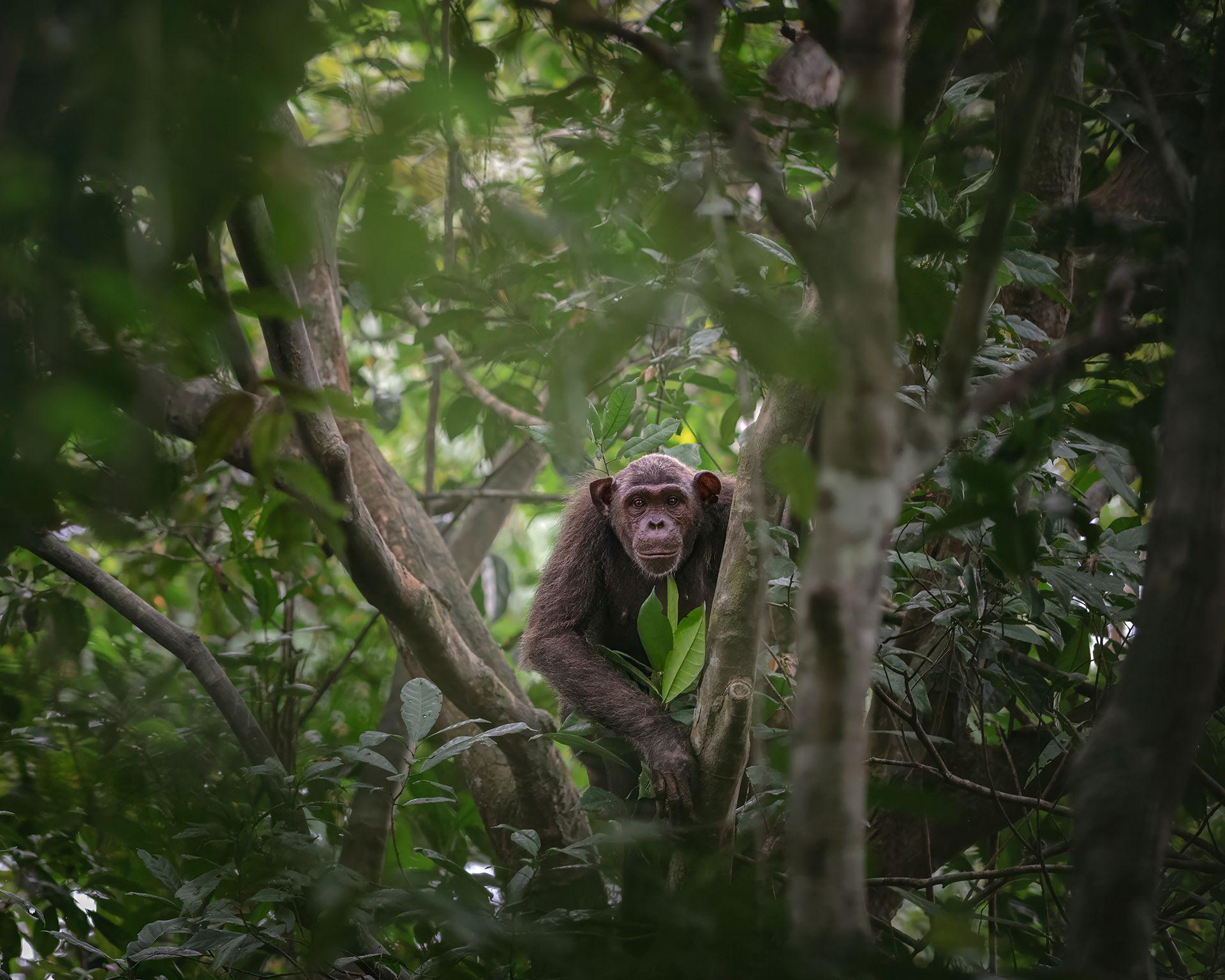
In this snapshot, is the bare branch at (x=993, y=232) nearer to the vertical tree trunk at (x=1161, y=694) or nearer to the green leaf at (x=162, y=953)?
the vertical tree trunk at (x=1161, y=694)

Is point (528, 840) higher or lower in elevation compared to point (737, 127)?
lower

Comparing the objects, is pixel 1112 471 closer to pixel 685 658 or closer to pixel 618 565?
pixel 685 658

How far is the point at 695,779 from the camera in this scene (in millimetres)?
2654

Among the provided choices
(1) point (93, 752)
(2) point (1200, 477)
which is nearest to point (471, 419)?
(1) point (93, 752)

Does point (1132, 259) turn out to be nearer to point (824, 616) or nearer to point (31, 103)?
point (824, 616)

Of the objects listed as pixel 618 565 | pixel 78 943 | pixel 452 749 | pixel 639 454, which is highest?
pixel 639 454

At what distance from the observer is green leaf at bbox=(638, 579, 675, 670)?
2.85 metres

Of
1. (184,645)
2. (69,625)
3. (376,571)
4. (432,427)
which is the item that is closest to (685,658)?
(376,571)

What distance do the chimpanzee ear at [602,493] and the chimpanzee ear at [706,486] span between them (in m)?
0.46

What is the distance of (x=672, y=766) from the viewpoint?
10.6 feet

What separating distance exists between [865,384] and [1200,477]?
0.54m

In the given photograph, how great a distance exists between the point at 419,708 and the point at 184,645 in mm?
1034

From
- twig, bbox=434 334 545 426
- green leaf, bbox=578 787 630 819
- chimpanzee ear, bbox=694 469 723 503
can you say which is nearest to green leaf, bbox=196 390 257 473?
green leaf, bbox=578 787 630 819

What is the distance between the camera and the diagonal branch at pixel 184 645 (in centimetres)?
318
